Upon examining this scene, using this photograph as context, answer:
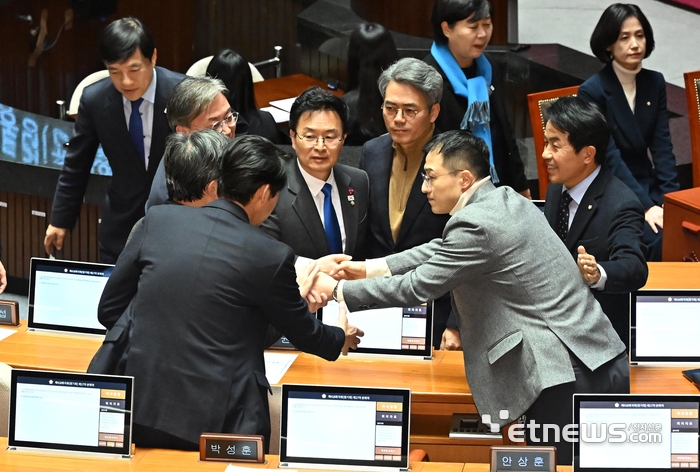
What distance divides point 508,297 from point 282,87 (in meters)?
4.10

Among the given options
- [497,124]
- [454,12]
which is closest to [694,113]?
[497,124]

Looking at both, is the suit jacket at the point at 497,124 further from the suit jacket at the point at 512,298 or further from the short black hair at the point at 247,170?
the short black hair at the point at 247,170

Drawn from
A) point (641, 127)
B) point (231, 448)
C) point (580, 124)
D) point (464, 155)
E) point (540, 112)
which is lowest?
point (231, 448)

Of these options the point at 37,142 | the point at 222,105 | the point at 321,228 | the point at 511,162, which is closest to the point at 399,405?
the point at 321,228

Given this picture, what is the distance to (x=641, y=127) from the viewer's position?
17.9 feet

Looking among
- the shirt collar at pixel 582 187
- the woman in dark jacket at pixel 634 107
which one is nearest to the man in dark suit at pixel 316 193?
the shirt collar at pixel 582 187

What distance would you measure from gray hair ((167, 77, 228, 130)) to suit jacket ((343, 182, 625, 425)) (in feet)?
3.61

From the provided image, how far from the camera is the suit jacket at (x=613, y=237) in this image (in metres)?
3.72

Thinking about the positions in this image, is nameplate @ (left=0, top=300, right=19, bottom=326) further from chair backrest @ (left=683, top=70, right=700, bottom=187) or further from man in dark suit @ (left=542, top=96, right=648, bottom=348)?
chair backrest @ (left=683, top=70, right=700, bottom=187)

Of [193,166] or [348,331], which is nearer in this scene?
[193,166]

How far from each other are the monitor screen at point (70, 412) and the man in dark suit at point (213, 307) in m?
0.06

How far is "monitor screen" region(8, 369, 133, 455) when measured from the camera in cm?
321

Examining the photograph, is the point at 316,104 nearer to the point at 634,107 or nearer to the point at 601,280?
the point at 601,280

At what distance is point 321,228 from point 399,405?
1.05 metres
